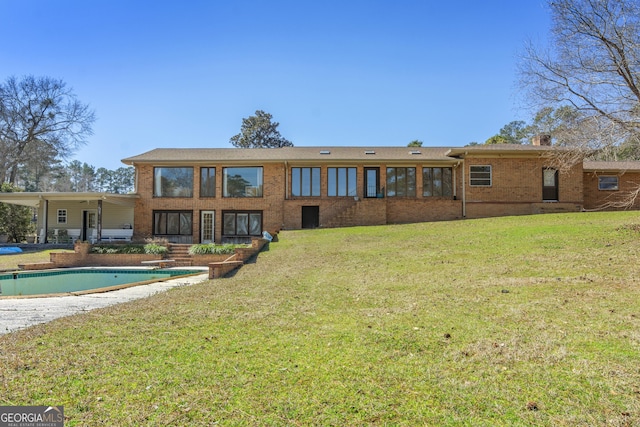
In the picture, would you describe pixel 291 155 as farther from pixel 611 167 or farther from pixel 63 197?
pixel 611 167

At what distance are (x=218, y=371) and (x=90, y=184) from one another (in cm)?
9762

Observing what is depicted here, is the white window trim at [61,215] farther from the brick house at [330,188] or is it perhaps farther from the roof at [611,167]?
the roof at [611,167]

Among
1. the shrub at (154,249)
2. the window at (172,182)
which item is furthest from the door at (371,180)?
the shrub at (154,249)

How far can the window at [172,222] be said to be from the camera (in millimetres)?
23531

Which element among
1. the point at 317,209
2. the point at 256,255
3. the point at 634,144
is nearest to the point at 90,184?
the point at 317,209

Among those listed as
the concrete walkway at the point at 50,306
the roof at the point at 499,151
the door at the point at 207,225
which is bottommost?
the concrete walkway at the point at 50,306

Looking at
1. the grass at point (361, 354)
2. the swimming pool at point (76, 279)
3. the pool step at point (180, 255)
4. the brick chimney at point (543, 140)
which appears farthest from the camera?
the brick chimney at point (543, 140)

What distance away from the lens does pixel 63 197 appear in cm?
2212

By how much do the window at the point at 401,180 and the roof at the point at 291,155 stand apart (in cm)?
85

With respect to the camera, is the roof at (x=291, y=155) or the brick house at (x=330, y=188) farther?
the roof at (x=291, y=155)

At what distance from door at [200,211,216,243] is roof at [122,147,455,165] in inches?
126

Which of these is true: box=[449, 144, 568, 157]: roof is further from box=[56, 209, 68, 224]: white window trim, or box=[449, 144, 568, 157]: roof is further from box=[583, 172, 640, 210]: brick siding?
box=[56, 209, 68, 224]: white window trim

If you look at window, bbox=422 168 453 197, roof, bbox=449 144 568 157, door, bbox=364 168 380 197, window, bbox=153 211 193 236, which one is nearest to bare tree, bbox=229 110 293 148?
window, bbox=153 211 193 236

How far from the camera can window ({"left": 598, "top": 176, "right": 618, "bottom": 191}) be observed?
78.1 ft
